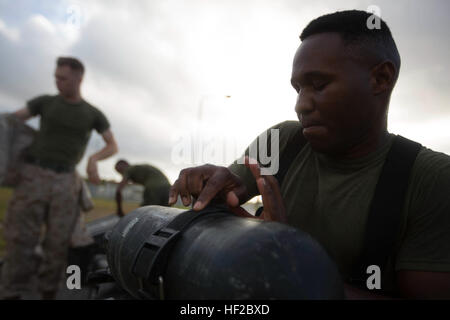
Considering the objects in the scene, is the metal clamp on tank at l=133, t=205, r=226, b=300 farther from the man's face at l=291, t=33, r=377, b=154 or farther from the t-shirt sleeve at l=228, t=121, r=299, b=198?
the t-shirt sleeve at l=228, t=121, r=299, b=198

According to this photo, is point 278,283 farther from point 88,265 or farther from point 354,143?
point 88,265

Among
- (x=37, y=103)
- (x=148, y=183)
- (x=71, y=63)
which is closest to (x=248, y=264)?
(x=71, y=63)

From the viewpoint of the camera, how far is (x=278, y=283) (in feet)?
2.70

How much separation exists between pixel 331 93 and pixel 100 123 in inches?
122

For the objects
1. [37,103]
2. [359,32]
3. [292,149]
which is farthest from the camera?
[37,103]

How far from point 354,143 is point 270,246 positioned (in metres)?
0.93

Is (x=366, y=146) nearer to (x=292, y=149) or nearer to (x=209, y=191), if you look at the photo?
(x=292, y=149)

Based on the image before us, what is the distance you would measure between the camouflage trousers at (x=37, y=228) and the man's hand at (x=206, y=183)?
2.69 meters

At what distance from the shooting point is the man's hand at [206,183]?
135 centimetres

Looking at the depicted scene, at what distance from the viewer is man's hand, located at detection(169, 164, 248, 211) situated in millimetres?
1350

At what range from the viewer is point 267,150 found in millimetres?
1972

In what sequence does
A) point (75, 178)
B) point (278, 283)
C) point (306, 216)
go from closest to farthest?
point (278, 283) → point (306, 216) → point (75, 178)

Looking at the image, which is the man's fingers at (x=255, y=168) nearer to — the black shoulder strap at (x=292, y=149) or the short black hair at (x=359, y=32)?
the black shoulder strap at (x=292, y=149)
